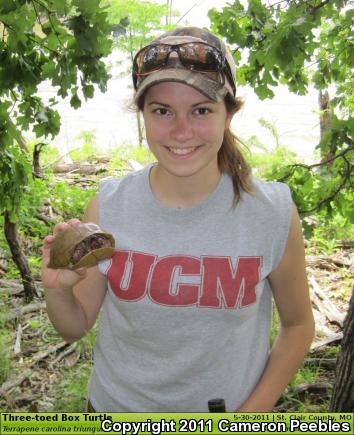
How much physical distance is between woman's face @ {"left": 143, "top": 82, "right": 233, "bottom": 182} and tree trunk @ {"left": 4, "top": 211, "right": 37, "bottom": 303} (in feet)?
8.87

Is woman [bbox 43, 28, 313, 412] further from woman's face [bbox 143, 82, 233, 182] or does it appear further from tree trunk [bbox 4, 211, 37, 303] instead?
tree trunk [bbox 4, 211, 37, 303]

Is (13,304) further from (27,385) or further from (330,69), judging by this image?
(330,69)

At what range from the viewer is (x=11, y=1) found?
2031mm

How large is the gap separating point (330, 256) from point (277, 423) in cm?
447

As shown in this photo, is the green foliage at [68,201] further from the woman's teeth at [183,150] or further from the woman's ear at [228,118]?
the woman's teeth at [183,150]

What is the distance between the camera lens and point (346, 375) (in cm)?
246

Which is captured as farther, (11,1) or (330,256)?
(330,256)

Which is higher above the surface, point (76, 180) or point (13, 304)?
point (76, 180)

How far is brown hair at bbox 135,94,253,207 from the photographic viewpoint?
1.76m

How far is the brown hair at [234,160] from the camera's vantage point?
5.76 feet

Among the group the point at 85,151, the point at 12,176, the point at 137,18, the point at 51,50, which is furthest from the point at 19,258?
the point at 137,18

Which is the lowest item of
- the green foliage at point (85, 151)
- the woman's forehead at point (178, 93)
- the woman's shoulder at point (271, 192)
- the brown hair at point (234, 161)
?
the woman's shoulder at point (271, 192)

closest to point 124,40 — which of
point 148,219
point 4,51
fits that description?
point 4,51
